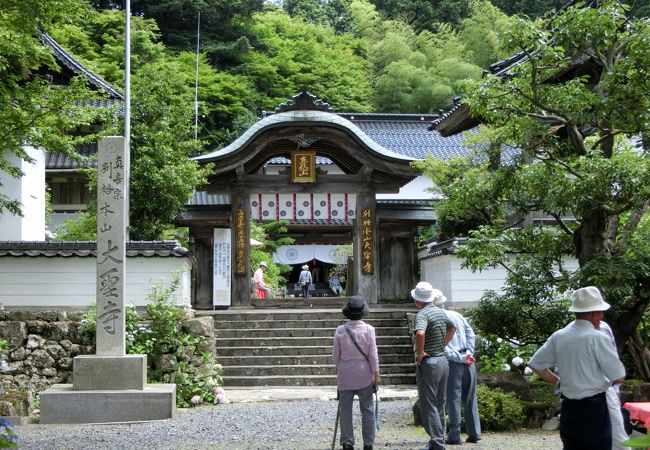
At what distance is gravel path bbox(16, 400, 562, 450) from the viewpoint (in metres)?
8.96

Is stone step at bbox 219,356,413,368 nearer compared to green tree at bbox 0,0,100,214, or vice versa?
green tree at bbox 0,0,100,214

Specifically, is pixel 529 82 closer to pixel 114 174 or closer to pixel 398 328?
pixel 114 174

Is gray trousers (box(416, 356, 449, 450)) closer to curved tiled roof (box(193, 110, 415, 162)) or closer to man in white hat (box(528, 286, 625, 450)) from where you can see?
man in white hat (box(528, 286, 625, 450))

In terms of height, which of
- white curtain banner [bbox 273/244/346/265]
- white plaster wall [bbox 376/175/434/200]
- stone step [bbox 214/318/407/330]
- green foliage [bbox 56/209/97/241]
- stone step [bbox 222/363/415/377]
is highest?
white plaster wall [bbox 376/175/434/200]

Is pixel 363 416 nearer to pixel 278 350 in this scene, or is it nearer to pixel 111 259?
pixel 111 259

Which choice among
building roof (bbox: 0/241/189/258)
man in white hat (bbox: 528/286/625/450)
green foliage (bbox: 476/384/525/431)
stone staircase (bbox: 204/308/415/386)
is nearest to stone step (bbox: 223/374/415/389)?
stone staircase (bbox: 204/308/415/386)

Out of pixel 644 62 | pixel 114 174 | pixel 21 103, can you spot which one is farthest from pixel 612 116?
pixel 21 103

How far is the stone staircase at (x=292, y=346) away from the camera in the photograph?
Result: 15672 millimetres

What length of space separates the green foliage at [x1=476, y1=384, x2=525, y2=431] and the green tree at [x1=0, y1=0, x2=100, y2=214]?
7102 millimetres

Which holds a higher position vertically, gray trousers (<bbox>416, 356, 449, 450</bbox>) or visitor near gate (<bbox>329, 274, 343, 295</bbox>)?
visitor near gate (<bbox>329, 274, 343, 295</bbox>)

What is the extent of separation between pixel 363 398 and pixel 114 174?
5284 mm

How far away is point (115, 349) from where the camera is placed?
1137cm

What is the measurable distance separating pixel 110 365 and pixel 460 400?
4719 millimetres

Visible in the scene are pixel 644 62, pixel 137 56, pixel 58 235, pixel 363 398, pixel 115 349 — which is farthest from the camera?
pixel 137 56
